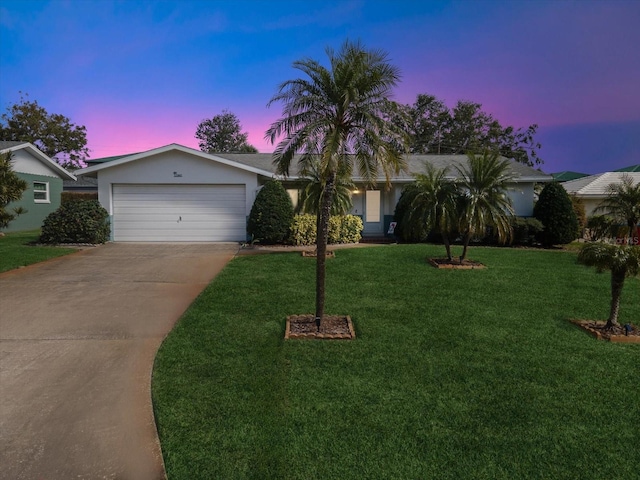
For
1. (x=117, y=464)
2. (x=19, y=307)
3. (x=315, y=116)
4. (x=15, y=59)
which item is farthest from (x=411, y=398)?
(x=15, y=59)

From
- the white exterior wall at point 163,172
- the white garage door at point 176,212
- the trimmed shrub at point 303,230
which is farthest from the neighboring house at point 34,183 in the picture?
the trimmed shrub at point 303,230

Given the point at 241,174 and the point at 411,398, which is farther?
the point at 241,174

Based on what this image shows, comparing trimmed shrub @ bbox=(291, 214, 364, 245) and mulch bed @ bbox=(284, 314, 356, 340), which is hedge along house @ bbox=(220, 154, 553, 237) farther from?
mulch bed @ bbox=(284, 314, 356, 340)

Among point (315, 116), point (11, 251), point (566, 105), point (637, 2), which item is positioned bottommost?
point (11, 251)

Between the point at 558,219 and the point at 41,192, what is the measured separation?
23.6 meters

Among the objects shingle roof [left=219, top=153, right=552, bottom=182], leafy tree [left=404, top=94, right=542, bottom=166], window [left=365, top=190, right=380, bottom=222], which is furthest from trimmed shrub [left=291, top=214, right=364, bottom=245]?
leafy tree [left=404, top=94, right=542, bottom=166]

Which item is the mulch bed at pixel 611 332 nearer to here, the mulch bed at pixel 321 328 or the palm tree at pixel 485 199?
the mulch bed at pixel 321 328

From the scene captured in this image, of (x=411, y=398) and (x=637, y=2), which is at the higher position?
(x=637, y=2)

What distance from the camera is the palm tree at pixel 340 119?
17.7 ft

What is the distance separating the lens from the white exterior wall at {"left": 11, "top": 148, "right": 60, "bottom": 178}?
18172 mm

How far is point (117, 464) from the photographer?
292 cm

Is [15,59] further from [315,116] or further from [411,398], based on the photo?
[411,398]

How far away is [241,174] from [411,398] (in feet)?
40.6

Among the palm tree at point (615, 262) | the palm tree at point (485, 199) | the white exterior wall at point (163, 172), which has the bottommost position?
the palm tree at point (615, 262)
